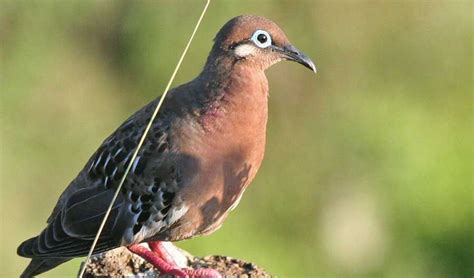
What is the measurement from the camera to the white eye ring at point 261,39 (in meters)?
8.20

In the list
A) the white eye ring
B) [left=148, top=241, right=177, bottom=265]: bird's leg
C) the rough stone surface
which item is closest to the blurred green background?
[left=148, top=241, right=177, bottom=265]: bird's leg

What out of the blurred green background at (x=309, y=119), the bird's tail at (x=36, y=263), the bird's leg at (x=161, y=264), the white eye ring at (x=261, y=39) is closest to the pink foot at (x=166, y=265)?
the bird's leg at (x=161, y=264)

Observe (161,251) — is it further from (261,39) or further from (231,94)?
(261,39)

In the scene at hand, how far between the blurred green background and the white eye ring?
9.10 feet

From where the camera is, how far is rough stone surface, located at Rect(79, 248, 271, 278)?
26.1 feet

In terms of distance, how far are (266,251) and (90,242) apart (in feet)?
9.69

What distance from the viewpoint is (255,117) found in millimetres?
8180

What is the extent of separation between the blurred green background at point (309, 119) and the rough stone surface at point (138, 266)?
2.45m

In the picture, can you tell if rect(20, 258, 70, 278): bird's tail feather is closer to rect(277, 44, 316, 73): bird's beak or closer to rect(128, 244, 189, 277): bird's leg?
rect(128, 244, 189, 277): bird's leg

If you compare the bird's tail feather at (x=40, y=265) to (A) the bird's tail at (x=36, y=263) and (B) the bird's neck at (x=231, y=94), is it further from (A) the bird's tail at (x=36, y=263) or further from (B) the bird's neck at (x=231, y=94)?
(B) the bird's neck at (x=231, y=94)

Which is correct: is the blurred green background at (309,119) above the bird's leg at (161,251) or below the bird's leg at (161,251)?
above

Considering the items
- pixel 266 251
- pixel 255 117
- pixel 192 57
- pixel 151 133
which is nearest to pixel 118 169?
pixel 151 133

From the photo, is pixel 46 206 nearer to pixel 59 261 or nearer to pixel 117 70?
pixel 117 70

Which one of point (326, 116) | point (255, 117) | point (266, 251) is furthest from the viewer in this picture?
point (326, 116)
